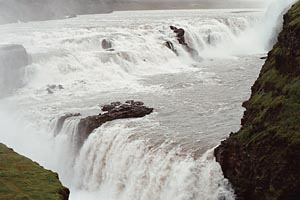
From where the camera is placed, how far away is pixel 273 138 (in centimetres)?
984

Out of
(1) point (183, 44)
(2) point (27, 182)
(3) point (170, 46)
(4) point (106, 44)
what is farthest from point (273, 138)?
(1) point (183, 44)

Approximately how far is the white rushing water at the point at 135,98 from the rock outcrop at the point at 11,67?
0.49 meters

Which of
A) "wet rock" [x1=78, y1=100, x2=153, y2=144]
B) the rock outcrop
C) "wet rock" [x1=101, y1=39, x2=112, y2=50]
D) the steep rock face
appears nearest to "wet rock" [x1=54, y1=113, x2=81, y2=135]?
"wet rock" [x1=78, y1=100, x2=153, y2=144]

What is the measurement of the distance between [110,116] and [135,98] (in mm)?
3582

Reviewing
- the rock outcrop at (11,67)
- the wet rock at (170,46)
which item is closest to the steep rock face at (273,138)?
the rock outcrop at (11,67)

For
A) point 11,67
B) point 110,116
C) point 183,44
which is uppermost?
point 183,44

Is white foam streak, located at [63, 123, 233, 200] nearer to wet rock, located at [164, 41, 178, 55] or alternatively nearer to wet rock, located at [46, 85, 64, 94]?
wet rock, located at [46, 85, 64, 94]

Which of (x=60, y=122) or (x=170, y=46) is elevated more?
(x=170, y=46)

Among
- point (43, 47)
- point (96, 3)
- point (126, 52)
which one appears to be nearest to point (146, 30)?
point (126, 52)

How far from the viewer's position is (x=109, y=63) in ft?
88.4

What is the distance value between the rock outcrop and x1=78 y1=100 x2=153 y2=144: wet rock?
26.5 ft

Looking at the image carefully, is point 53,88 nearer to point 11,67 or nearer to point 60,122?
point 11,67

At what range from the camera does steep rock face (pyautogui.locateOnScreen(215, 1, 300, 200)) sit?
923 centimetres

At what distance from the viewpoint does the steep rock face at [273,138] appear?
30.3 ft
